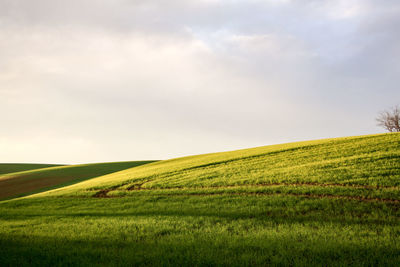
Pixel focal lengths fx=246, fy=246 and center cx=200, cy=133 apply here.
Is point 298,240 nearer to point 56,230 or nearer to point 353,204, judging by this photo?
point 353,204

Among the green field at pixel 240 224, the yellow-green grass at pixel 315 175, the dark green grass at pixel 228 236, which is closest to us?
the dark green grass at pixel 228 236

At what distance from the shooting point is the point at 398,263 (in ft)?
19.2

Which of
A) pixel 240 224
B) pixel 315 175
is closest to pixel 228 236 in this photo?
pixel 240 224

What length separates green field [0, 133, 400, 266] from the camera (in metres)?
6.64

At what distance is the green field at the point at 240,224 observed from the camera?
6637 mm

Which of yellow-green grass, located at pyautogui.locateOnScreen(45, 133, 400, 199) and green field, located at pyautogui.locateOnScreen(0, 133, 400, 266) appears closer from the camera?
green field, located at pyautogui.locateOnScreen(0, 133, 400, 266)

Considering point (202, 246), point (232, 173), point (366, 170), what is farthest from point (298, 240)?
point (232, 173)

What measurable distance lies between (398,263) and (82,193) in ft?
75.9

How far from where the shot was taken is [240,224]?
9.98 meters

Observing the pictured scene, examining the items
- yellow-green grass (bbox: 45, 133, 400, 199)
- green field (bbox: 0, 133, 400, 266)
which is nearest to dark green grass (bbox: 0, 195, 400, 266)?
green field (bbox: 0, 133, 400, 266)

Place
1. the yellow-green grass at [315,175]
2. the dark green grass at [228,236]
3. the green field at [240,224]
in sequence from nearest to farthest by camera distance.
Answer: the dark green grass at [228,236], the green field at [240,224], the yellow-green grass at [315,175]

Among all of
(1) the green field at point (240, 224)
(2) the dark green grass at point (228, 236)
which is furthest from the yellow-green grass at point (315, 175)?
(2) the dark green grass at point (228, 236)

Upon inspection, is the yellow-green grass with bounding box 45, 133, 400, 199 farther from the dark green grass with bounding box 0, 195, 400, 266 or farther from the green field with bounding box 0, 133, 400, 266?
the dark green grass with bounding box 0, 195, 400, 266

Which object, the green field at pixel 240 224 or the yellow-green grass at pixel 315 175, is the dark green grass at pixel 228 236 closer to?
the green field at pixel 240 224
